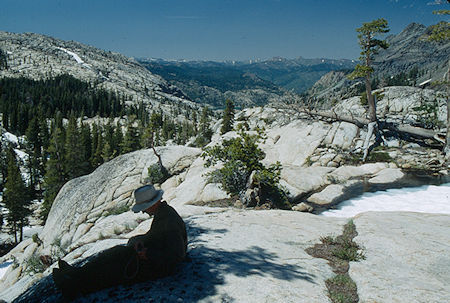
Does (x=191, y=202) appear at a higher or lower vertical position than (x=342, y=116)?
lower

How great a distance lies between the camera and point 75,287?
13.8 ft

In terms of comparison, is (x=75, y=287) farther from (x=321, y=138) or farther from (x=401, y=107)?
(x=401, y=107)

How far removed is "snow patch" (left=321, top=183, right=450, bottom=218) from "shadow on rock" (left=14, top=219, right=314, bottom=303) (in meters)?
8.03

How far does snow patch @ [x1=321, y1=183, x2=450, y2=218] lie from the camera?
13.0m

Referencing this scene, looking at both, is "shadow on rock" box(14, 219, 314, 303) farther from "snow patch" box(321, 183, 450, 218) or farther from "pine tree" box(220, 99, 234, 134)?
"pine tree" box(220, 99, 234, 134)

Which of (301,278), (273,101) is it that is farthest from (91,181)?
(301,278)

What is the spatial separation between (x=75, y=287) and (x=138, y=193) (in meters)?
1.83

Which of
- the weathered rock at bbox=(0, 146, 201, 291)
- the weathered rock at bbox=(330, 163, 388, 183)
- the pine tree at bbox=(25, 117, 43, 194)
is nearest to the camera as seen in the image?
the weathered rock at bbox=(330, 163, 388, 183)

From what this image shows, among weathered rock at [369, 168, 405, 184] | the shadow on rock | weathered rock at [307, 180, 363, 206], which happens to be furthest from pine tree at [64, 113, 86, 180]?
the shadow on rock

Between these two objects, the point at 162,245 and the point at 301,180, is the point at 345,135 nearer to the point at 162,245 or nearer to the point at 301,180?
the point at 301,180

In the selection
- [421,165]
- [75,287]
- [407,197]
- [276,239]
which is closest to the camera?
[75,287]

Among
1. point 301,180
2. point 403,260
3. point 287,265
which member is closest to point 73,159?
point 301,180

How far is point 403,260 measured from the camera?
655 centimetres

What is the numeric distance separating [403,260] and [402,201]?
8.92 m
